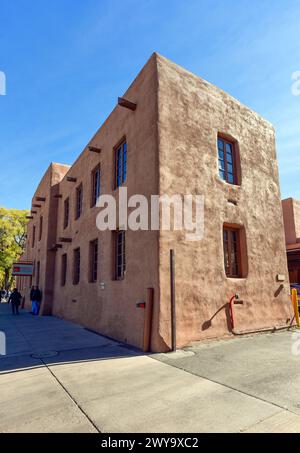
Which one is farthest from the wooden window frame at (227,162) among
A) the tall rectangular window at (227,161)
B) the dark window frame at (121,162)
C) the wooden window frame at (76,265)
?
the wooden window frame at (76,265)

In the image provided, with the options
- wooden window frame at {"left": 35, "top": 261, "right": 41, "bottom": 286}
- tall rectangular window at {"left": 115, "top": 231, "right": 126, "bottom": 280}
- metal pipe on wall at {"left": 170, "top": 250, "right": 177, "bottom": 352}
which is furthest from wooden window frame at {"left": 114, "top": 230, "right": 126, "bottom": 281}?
wooden window frame at {"left": 35, "top": 261, "right": 41, "bottom": 286}

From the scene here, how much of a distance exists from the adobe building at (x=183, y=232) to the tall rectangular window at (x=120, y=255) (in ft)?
0.10

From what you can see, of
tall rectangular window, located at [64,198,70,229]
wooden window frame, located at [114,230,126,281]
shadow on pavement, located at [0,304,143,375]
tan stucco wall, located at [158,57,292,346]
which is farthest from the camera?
tall rectangular window, located at [64,198,70,229]

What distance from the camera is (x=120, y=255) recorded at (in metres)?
9.64

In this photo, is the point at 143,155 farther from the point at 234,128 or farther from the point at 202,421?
the point at 202,421

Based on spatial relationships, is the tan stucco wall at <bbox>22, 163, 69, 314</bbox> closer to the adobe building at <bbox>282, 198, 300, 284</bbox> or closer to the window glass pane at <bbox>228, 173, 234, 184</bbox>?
the window glass pane at <bbox>228, 173, 234, 184</bbox>

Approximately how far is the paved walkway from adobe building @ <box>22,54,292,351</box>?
3.53ft

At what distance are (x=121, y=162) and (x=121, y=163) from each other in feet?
0.13

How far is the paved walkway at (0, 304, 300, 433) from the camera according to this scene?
3324 millimetres

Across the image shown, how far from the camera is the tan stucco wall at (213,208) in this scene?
748 centimetres

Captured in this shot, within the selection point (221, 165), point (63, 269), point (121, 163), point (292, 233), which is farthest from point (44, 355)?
point (292, 233)

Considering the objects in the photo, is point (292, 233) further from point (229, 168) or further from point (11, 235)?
point (11, 235)

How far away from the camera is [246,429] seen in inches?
122
